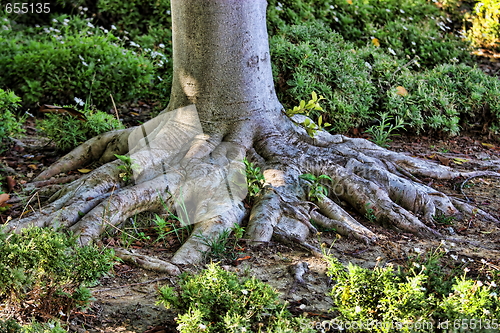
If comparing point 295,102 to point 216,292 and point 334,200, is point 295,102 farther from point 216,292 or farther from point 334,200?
point 216,292

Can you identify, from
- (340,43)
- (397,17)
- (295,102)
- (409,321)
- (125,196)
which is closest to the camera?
(409,321)

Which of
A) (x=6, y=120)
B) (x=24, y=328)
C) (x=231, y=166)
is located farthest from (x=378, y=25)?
(x=24, y=328)

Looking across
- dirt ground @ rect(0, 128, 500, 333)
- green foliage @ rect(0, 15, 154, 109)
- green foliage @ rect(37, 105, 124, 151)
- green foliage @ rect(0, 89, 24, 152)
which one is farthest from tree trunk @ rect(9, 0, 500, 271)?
green foliage @ rect(0, 15, 154, 109)

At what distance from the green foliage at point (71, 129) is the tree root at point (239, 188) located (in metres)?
0.41

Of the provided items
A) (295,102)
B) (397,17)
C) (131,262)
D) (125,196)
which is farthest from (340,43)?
(131,262)

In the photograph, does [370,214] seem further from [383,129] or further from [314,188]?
[383,129]

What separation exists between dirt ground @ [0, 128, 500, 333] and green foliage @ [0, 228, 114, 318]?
19cm

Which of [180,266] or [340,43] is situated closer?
[180,266]

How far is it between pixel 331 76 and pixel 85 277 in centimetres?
464

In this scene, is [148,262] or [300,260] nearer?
[148,262]

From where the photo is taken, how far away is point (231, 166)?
436 centimetres

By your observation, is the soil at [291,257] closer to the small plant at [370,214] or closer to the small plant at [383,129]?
the small plant at [370,214]

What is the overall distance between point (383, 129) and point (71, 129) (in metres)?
3.87

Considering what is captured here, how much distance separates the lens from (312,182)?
4395mm
